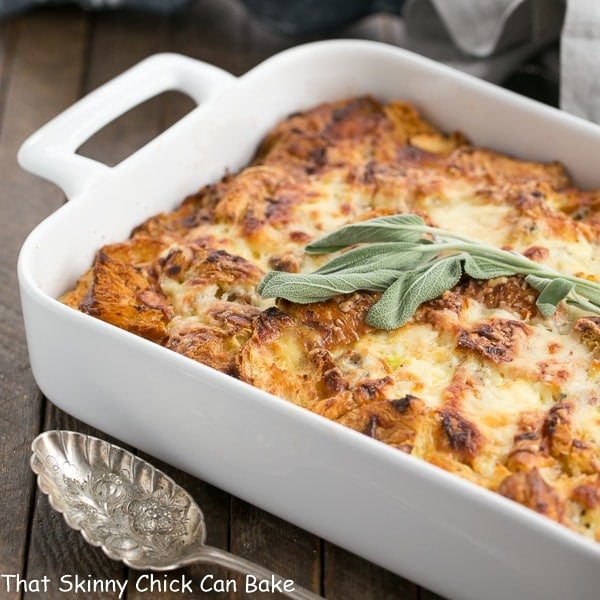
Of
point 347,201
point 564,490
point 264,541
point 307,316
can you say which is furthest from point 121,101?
point 564,490

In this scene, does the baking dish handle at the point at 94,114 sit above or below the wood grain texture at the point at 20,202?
above

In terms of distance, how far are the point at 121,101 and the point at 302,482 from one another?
1.35 metres

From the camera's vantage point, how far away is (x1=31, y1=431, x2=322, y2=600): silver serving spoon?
7.25 ft

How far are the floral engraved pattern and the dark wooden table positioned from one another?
9 centimetres

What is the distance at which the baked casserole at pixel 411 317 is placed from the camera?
2.17m

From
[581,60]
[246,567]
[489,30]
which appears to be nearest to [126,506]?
[246,567]

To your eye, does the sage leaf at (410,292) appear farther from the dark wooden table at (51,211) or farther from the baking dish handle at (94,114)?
the baking dish handle at (94,114)

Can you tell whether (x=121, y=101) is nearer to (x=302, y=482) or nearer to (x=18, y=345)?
(x=18, y=345)

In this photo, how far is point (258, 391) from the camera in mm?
2107

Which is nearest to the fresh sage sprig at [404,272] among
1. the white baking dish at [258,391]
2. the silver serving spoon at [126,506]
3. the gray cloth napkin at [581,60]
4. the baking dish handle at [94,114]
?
the white baking dish at [258,391]

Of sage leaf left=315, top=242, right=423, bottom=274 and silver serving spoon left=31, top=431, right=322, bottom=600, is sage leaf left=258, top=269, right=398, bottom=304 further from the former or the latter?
silver serving spoon left=31, top=431, right=322, bottom=600

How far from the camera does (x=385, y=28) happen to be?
446cm

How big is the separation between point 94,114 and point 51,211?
64cm

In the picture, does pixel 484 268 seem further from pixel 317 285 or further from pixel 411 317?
pixel 317 285
